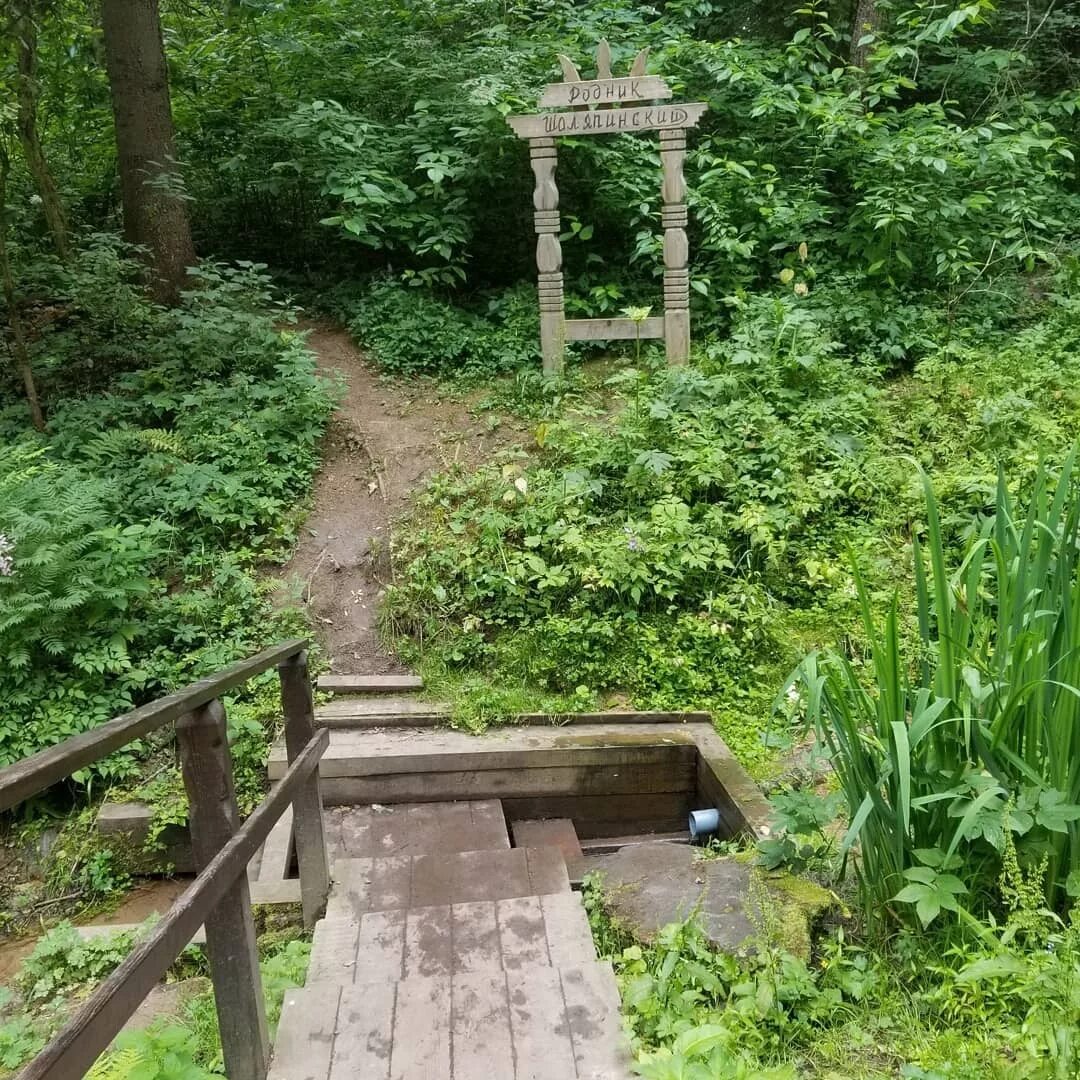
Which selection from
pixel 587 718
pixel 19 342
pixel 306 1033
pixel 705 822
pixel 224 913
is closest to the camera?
pixel 224 913

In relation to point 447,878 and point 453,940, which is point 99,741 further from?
point 447,878

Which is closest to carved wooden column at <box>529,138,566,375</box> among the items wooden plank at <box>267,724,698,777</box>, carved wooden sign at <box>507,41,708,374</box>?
carved wooden sign at <box>507,41,708,374</box>

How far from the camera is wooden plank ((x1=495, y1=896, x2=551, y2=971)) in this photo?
8.09 feet

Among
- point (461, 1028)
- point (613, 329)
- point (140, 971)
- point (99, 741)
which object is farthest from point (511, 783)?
point (613, 329)

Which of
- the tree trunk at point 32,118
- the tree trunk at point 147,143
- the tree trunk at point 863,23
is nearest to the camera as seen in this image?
the tree trunk at point 32,118

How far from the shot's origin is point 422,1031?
7.26 feet

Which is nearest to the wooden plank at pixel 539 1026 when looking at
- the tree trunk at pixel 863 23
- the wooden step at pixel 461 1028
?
the wooden step at pixel 461 1028

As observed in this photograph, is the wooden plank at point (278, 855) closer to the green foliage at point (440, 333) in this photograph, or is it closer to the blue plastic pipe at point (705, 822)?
the blue plastic pipe at point (705, 822)

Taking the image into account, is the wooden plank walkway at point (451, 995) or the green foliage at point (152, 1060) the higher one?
the green foliage at point (152, 1060)

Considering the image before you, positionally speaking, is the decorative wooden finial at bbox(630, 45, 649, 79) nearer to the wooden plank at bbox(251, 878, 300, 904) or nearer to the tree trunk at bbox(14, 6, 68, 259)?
the tree trunk at bbox(14, 6, 68, 259)

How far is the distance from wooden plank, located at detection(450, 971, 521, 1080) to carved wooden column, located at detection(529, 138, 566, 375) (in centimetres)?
514

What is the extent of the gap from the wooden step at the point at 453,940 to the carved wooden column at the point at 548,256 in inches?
190

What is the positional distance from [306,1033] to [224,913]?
48cm

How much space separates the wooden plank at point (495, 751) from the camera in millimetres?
3902
